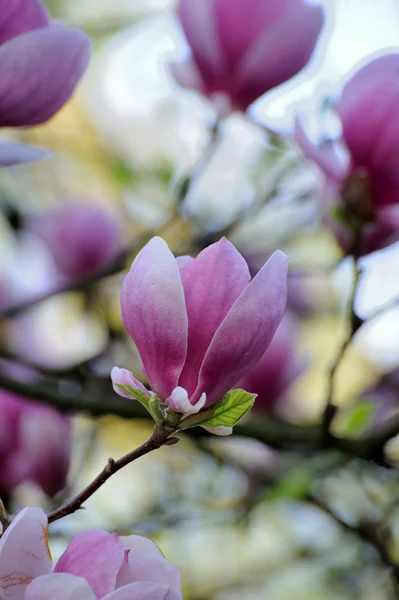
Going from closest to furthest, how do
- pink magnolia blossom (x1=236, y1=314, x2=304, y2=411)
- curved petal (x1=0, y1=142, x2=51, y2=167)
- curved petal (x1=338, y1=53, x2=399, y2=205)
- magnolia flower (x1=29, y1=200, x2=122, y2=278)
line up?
curved petal (x1=0, y1=142, x2=51, y2=167)
curved petal (x1=338, y1=53, x2=399, y2=205)
pink magnolia blossom (x1=236, y1=314, x2=304, y2=411)
magnolia flower (x1=29, y1=200, x2=122, y2=278)

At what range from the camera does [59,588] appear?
0.94ft

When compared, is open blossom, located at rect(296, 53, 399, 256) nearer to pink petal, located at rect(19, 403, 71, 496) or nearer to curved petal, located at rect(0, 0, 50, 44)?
curved petal, located at rect(0, 0, 50, 44)

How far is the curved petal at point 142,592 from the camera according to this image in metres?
0.28

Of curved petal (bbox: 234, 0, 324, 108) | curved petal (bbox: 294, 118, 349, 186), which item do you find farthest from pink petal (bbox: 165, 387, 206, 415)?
curved petal (bbox: 234, 0, 324, 108)

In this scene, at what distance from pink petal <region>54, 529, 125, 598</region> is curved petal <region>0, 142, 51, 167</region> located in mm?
196

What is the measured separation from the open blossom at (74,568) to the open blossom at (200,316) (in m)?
0.07

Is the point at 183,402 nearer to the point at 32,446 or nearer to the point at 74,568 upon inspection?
the point at 74,568

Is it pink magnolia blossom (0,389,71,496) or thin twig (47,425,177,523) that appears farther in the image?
pink magnolia blossom (0,389,71,496)

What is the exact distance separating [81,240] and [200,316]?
28.4 inches

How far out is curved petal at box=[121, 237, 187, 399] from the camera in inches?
13.1

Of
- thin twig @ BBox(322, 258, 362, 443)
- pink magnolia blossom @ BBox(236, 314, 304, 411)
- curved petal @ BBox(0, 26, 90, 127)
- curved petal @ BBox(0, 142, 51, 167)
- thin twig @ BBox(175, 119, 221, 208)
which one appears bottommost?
pink magnolia blossom @ BBox(236, 314, 304, 411)

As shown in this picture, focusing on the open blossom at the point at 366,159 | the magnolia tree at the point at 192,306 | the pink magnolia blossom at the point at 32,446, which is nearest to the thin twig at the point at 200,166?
the magnolia tree at the point at 192,306

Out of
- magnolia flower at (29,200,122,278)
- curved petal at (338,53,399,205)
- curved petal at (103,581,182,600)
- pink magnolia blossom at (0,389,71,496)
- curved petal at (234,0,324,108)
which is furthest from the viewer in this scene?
magnolia flower at (29,200,122,278)

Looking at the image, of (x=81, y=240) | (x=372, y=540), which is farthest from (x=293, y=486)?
(x=81, y=240)
